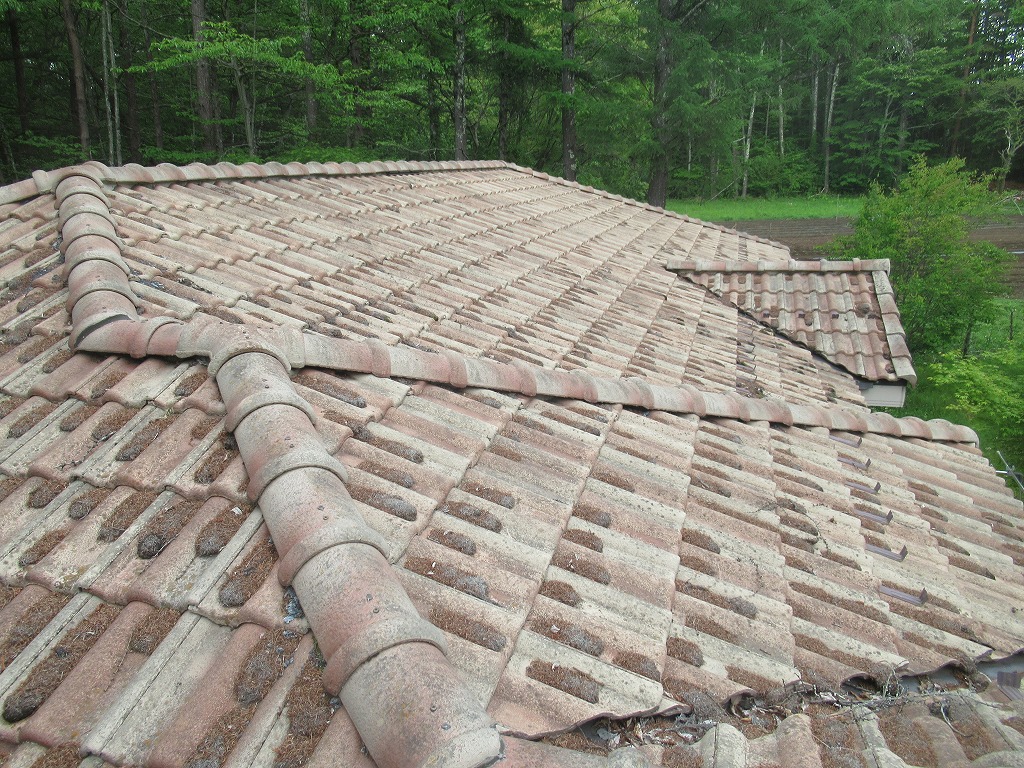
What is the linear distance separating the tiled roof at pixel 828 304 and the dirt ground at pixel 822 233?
14.4 meters

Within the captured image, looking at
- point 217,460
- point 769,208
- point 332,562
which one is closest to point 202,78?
point 217,460

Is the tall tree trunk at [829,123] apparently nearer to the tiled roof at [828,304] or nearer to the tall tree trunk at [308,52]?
the tall tree trunk at [308,52]

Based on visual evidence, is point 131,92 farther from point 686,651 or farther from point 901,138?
point 901,138

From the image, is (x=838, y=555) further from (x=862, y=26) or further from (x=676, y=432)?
(x=862, y=26)

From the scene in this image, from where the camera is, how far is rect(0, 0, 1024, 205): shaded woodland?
16.1 m

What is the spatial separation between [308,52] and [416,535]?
18.2 meters

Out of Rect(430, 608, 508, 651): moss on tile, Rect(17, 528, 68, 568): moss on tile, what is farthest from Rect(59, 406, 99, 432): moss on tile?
Rect(430, 608, 508, 651): moss on tile

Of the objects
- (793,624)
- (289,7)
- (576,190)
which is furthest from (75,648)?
(289,7)

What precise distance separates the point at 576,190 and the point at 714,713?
34.4 ft

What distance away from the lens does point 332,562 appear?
1649 mm

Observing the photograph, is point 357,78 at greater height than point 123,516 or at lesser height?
greater

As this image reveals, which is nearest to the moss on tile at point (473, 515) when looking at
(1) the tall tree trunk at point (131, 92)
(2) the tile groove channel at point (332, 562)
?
(2) the tile groove channel at point (332, 562)

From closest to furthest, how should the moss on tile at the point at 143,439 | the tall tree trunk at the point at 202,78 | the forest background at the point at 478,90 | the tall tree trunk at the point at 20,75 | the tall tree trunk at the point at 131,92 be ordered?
the moss on tile at the point at 143,439, the forest background at the point at 478,90, the tall tree trunk at the point at 202,78, the tall tree trunk at the point at 131,92, the tall tree trunk at the point at 20,75

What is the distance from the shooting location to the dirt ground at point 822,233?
73.8ft
